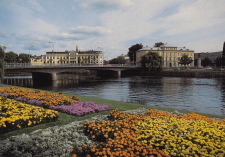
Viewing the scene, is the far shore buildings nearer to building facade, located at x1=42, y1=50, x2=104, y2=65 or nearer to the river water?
building facade, located at x1=42, y1=50, x2=104, y2=65

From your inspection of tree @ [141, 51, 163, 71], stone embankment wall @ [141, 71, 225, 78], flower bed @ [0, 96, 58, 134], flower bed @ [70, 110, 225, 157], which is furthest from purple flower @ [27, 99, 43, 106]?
tree @ [141, 51, 163, 71]

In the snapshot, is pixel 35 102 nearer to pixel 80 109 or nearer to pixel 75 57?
pixel 80 109

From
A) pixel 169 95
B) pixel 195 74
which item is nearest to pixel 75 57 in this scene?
pixel 195 74

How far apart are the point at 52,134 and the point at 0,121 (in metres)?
2.40

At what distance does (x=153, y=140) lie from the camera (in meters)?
7.68

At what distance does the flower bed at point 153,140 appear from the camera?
670 cm

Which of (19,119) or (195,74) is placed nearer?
(19,119)

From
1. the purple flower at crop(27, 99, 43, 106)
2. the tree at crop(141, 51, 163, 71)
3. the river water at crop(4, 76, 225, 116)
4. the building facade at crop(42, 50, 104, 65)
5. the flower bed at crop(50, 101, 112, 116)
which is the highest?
the building facade at crop(42, 50, 104, 65)

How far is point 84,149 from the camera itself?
22.9 feet

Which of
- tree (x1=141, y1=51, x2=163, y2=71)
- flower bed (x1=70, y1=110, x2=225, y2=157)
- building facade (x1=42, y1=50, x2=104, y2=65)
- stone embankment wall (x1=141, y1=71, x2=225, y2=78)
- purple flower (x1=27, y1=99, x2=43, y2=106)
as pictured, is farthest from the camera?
building facade (x1=42, y1=50, x2=104, y2=65)

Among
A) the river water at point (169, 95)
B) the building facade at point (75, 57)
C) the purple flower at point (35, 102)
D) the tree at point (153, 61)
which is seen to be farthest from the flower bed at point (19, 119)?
the building facade at point (75, 57)

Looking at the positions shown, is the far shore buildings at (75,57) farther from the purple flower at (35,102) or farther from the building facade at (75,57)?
the purple flower at (35,102)

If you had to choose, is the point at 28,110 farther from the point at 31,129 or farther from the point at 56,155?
the point at 56,155

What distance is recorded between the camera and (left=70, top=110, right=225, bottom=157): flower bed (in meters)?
6.70
